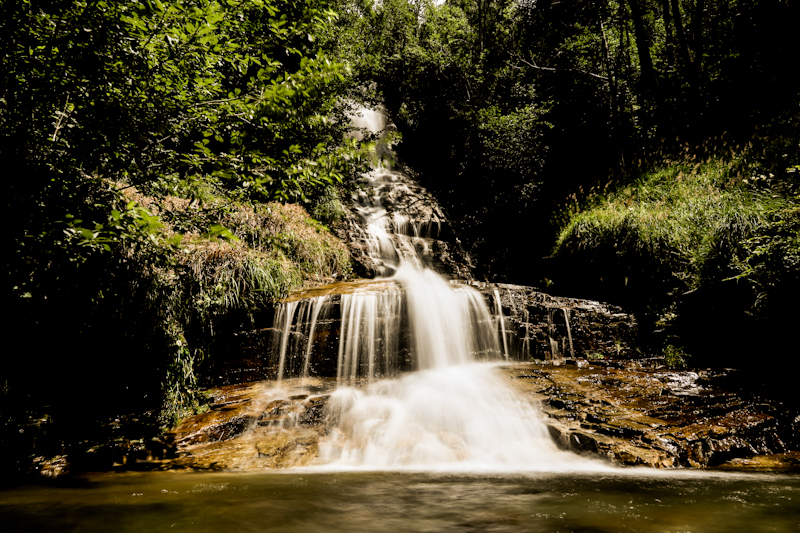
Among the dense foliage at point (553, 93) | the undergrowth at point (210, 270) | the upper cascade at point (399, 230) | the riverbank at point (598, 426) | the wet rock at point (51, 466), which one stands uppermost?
the dense foliage at point (553, 93)

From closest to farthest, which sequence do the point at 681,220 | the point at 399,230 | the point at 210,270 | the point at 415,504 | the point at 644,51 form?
the point at 415,504 < the point at 210,270 < the point at 681,220 < the point at 644,51 < the point at 399,230

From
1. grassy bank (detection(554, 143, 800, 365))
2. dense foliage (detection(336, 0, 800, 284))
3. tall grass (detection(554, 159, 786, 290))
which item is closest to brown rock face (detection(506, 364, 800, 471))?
grassy bank (detection(554, 143, 800, 365))

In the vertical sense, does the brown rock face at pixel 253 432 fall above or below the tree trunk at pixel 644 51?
below

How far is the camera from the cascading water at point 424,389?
4.31 metres

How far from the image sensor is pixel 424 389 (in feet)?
19.5

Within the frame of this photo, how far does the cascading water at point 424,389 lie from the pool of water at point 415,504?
2.59 ft

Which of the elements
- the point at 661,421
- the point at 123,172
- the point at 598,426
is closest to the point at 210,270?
the point at 123,172

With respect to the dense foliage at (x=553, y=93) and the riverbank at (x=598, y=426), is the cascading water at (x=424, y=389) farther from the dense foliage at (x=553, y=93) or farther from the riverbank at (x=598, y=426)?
the dense foliage at (x=553, y=93)

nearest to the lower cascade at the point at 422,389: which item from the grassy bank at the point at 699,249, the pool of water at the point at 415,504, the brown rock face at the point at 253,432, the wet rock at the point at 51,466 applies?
the brown rock face at the point at 253,432

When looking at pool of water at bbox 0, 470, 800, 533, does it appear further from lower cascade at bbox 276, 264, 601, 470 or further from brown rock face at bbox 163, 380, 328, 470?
lower cascade at bbox 276, 264, 601, 470

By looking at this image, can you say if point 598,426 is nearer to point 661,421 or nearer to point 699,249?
point 661,421

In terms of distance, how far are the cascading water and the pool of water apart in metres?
0.79

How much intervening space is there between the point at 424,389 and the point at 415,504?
3291mm

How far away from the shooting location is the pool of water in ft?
7.13
